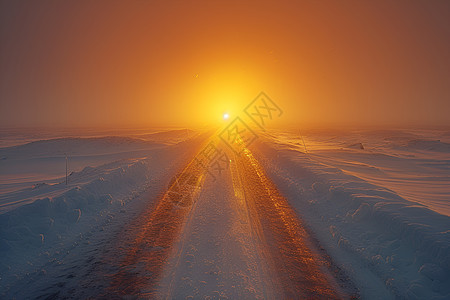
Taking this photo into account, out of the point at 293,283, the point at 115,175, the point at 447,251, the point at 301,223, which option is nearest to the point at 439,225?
the point at 447,251

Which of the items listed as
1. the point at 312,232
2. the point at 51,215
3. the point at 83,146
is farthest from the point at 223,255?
the point at 83,146

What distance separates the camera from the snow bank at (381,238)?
398 centimetres

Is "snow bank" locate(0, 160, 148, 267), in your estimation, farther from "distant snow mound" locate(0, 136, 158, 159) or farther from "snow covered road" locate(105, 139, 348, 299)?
"distant snow mound" locate(0, 136, 158, 159)

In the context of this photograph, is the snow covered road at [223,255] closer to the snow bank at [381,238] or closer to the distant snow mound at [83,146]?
the snow bank at [381,238]

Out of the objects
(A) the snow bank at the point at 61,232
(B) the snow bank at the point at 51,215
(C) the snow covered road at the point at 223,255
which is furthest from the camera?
(B) the snow bank at the point at 51,215

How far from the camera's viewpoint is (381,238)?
5.46 m

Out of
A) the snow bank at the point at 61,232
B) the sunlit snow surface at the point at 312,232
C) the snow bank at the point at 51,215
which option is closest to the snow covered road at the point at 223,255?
the sunlit snow surface at the point at 312,232

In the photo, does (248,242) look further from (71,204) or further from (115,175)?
(115,175)

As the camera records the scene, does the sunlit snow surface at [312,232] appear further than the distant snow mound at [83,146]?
No

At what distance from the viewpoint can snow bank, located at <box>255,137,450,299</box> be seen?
3.98 metres

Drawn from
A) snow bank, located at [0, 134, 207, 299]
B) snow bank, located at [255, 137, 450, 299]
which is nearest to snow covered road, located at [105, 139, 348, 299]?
snow bank, located at [255, 137, 450, 299]

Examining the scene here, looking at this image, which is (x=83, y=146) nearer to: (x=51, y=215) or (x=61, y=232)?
(x=51, y=215)

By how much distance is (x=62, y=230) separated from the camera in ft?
19.3

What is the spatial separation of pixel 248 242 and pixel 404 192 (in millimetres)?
9154
